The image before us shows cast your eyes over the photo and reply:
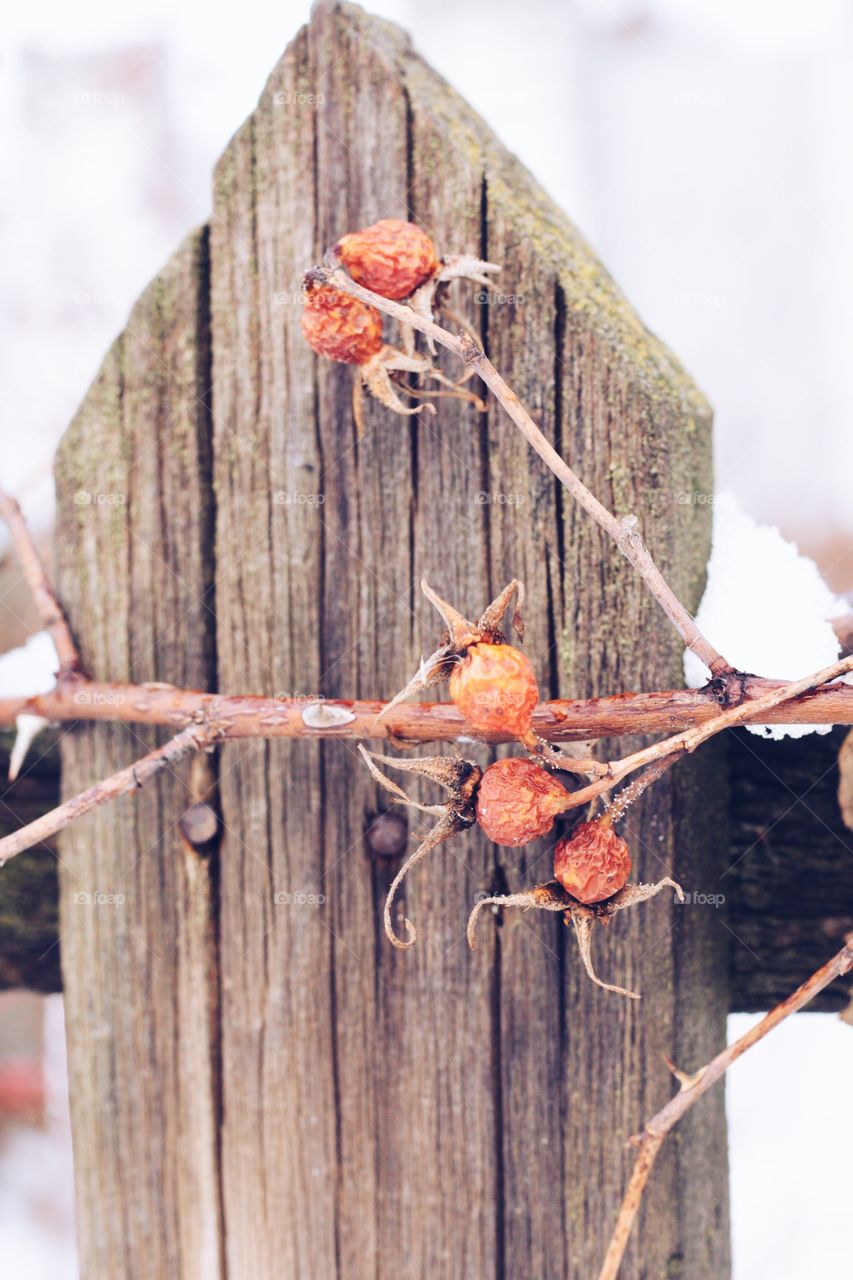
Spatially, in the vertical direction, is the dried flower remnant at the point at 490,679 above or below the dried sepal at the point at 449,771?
above

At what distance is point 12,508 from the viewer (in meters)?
1.68

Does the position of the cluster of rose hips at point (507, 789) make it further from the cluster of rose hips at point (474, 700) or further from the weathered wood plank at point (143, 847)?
the weathered wood plank at point (143, 847)

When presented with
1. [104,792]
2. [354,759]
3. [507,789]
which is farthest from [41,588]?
[507,789]

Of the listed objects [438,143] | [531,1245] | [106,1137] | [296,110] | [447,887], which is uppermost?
[296,110]

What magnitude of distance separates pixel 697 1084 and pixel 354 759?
0.74 m

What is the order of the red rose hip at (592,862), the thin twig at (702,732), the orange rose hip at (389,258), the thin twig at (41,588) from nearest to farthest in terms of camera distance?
the thin twig at (702,732), the red rose hip at (592,862), the orange rose hip at (389,258), the thin twig at (41,588)

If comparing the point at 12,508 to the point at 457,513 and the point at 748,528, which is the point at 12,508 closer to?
the point at 457,513

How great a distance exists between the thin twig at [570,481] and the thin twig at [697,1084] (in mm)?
474

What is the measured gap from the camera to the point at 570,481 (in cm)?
122

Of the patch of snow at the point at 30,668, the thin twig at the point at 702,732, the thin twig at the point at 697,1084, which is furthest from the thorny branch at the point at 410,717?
the thin twig at the point at 697,1084

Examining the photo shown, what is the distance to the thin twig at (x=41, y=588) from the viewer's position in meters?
1.64

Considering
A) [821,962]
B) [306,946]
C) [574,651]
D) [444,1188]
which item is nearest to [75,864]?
→ [306,946]

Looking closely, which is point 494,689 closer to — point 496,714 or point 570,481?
point 496,714

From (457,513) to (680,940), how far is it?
0.83 m
